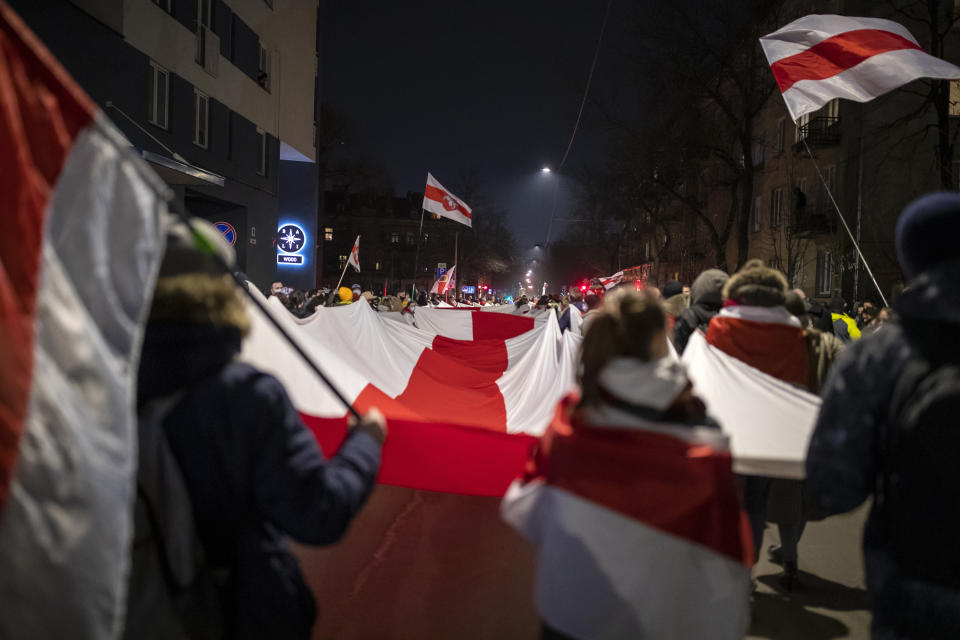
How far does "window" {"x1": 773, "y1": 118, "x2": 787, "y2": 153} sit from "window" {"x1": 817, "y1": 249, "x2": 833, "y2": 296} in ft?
20.0

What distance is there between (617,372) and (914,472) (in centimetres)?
89

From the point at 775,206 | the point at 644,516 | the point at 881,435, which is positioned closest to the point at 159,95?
the point at 644,516

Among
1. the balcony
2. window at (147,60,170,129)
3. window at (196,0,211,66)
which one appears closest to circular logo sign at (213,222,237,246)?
window at (147,60,170,129)

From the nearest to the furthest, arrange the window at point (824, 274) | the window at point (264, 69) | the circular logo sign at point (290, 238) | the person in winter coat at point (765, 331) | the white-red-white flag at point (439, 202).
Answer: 1. the person in winter coat at point (765, 331)
2. the white-red-white flag at point (439, 202)
3. the window at point (264, 69)
4. the window at point (824, 274)
5. the circular logo sign at point (290, 238)

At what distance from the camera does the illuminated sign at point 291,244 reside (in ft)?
102

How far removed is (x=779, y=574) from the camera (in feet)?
17.0

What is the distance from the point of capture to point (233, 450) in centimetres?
206

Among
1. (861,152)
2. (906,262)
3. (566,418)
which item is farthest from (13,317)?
(861,152)

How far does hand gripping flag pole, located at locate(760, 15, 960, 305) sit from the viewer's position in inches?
305

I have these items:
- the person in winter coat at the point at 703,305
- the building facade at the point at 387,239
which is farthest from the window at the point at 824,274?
the building facade at the point at 387,239

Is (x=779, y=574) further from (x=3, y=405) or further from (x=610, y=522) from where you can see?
(x=3, y=405)

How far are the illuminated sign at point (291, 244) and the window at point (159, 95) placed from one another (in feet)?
41.1

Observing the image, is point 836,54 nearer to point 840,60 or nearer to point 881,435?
point 840,60

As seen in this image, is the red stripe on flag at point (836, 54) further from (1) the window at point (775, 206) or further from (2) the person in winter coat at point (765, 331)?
(1) the window at point (775, 206)
